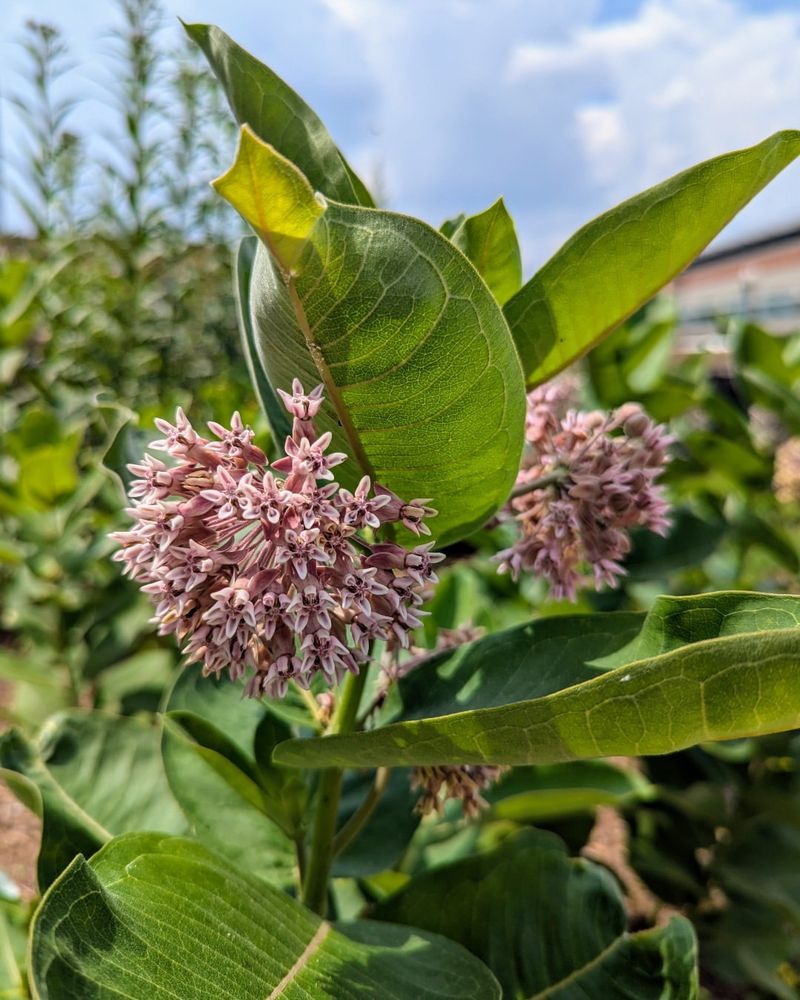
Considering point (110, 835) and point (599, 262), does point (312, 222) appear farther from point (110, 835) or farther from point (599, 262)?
point (110, 835)

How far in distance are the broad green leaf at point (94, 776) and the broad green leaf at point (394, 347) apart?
0.82 metres

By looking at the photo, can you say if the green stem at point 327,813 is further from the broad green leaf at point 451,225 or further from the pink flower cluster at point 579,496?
the broad green leaf at point 451,225

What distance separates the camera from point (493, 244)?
1.15m

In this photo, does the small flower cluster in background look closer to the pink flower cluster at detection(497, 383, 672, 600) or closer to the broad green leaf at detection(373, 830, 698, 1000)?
the broad green leaf at detection(373, 830, 698, 1000)

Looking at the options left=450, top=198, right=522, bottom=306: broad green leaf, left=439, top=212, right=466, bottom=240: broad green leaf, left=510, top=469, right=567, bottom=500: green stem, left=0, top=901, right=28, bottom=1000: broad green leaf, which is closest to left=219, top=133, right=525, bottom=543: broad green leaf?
left=510, top=469, right=567, bottom=500: green stem

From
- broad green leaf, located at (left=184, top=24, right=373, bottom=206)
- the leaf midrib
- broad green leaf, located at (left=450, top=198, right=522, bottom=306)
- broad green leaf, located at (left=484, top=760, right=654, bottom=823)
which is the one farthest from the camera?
broad green leaf, located at (left=484, top=760, right=654, bottom=823)

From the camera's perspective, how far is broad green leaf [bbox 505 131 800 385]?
980 millimetres

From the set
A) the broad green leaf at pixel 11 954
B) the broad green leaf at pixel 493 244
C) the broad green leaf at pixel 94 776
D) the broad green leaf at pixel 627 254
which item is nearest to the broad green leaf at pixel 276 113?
the broad green leaf at pixel 493 244

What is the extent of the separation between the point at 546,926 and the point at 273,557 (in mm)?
877

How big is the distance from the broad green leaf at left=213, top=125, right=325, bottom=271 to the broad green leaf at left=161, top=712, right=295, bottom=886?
785 mm

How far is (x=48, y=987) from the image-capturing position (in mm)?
806

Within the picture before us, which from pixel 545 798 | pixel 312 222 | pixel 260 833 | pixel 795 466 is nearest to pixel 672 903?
pixel 545 798

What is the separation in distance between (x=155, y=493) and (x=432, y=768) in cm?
60

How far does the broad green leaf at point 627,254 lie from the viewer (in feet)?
3.22
